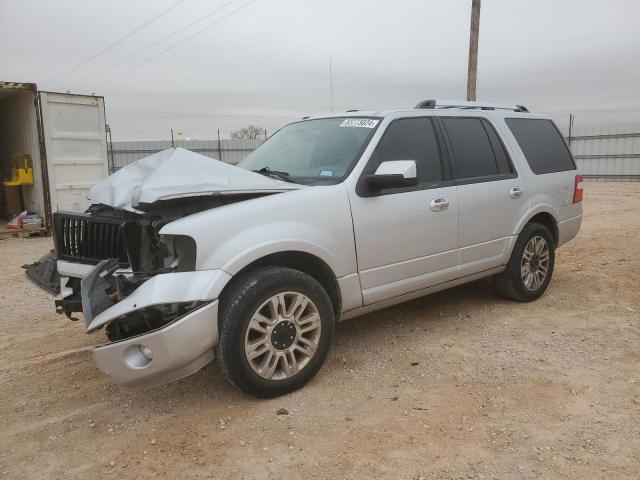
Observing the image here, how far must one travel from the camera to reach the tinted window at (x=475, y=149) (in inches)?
174

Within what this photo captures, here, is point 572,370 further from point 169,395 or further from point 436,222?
point 169,395

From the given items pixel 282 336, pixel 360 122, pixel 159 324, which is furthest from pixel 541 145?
pixel 159 324

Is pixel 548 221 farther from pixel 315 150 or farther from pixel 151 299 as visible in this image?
pixel 151 299

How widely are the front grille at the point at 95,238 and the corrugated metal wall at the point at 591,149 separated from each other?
15974 mm

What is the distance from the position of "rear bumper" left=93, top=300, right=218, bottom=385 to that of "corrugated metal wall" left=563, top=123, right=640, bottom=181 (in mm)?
22705

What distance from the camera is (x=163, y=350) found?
2816 mm

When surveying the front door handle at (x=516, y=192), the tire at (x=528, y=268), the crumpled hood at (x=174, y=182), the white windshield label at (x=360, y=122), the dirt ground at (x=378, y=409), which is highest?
the white windshield label at (x=360, y=122)

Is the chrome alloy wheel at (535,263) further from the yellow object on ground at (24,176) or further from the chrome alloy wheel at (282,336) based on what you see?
the yellow object on ground at (24,176)

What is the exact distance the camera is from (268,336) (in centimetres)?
317

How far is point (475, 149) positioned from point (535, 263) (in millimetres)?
1407

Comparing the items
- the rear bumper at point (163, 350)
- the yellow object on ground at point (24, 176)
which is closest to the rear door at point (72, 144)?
the yellow object on ground at point (24, 176)

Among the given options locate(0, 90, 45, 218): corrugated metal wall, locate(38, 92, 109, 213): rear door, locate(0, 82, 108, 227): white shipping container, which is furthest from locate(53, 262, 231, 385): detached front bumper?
locate(0, 90, 45, 218): corrugated metal wall

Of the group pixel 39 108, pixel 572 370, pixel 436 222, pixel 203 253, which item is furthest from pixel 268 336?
pixel 39 108

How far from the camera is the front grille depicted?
3178mm
